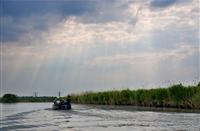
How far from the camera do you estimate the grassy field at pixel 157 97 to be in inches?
1951

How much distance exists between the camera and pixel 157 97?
187 feet

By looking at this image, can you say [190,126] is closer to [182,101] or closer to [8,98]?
[182,101]

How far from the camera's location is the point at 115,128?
97.1ft

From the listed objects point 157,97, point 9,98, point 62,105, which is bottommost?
point 62,105

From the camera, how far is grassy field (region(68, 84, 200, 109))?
49562 millimetres

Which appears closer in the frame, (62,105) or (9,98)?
(62,105)

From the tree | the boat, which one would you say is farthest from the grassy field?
the tree

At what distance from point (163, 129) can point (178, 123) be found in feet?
13.3

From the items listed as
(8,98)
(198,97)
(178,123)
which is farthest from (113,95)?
(8,98)

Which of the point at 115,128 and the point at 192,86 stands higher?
the point at 192,86

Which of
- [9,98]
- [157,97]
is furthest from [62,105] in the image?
[9,98]

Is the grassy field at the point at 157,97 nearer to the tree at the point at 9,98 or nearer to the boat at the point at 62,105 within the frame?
the boat at the point at 62,105

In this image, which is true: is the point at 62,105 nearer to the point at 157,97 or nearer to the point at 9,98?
the point at 157,97

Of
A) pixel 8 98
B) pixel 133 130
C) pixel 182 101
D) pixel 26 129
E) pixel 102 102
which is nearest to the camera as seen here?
pixel 133 130
